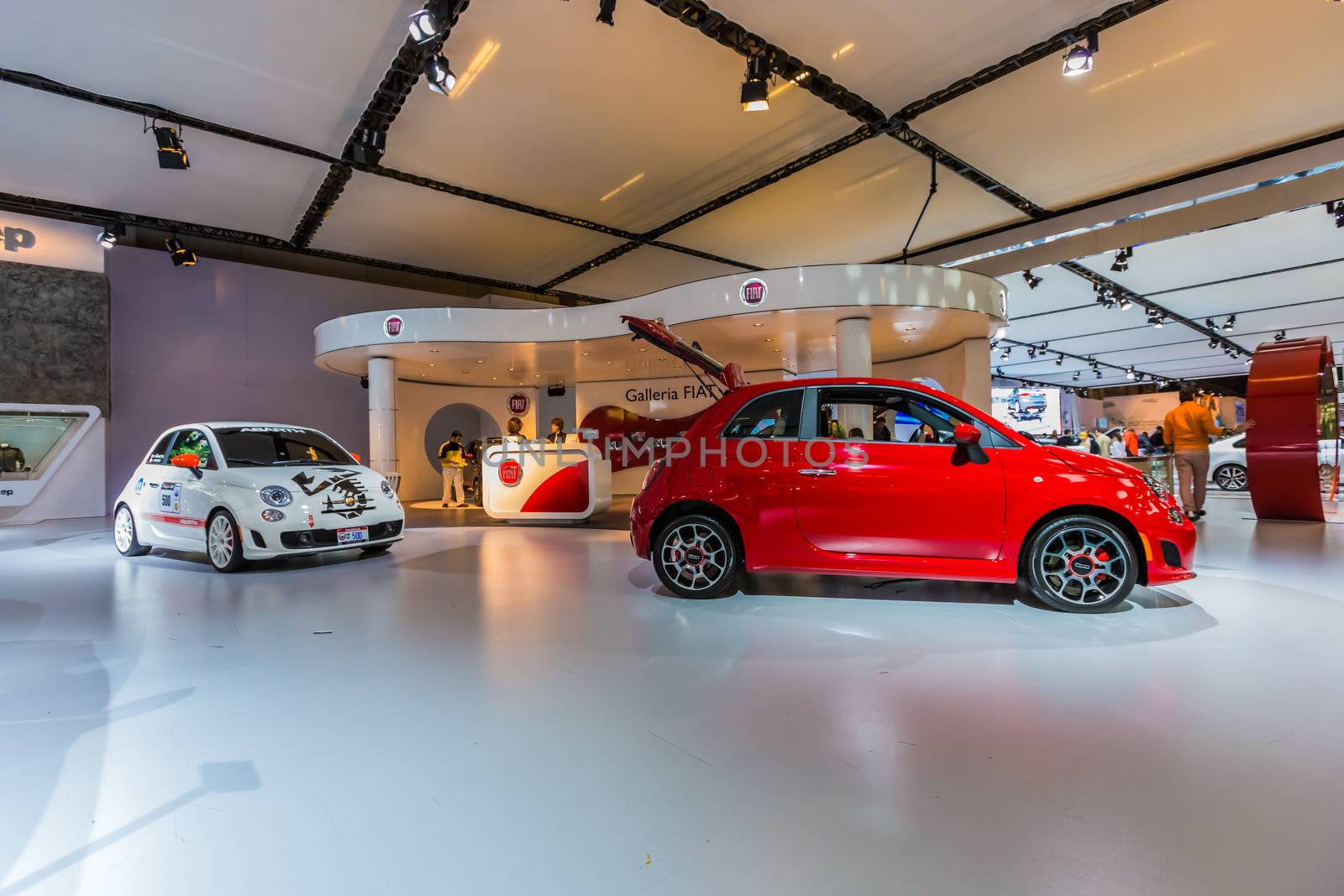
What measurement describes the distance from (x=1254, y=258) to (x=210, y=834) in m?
15.3

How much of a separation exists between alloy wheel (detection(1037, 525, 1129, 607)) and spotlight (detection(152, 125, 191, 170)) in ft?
31.8

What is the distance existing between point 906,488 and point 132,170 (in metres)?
11.0

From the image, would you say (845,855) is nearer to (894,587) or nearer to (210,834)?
(210,834)

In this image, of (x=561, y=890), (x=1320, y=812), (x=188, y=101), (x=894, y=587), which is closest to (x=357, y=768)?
(x=561, y=890)

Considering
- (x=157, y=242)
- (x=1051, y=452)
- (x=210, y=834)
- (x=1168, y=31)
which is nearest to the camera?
(x=210, y=834)

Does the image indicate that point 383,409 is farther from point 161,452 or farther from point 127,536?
point 127,536

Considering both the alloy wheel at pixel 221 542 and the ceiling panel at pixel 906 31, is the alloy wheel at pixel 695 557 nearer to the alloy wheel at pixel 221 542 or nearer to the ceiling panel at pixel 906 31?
the alloy wheel at pixel 221 542

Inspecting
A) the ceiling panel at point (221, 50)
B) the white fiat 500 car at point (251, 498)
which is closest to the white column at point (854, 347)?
the white fiat 500 car at point (251, 498)

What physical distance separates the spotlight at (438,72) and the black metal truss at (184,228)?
769 centimetres

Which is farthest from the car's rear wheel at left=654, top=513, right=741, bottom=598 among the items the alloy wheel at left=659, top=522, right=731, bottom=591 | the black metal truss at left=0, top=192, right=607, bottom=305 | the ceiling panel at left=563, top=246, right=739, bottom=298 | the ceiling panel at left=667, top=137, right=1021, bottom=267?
the black metal truss at left=0, top=192, right=607, bottom=305

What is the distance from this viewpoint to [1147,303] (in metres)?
13.8

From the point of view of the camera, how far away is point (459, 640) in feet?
10.7

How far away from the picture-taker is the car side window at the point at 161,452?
19.7 feet

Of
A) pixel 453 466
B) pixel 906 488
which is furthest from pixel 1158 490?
pixel 453 466
